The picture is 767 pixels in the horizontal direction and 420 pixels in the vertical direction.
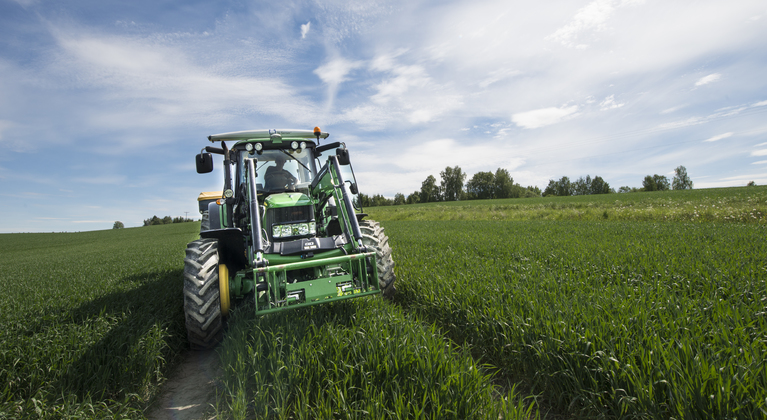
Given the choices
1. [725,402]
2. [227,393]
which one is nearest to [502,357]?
[725,402]

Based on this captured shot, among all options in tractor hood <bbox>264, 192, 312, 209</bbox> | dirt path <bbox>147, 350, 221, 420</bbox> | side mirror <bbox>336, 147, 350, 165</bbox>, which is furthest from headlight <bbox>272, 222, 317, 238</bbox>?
dirt path <bbox>147, 350, 221, 420</bbox>

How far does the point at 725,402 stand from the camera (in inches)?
73.9

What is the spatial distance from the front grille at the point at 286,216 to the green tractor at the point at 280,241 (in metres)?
0.01

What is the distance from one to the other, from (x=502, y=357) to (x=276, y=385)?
204 cm

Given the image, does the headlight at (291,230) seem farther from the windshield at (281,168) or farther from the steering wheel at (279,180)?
the steering wheel at (279,180)

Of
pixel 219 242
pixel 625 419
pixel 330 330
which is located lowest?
pixel 625 419

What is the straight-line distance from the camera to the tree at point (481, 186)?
290 feet

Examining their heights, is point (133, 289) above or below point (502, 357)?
above

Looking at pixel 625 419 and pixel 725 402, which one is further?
pixel 625 419

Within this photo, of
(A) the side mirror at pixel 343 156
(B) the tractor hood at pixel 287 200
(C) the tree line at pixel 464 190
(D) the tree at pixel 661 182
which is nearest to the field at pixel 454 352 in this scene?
(B) the tractor hood at pixel 287 200

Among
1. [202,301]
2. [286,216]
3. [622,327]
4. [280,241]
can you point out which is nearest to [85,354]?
[202,301]

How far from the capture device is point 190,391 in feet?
10.3

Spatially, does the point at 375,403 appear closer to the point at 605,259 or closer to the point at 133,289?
the point at 605,259

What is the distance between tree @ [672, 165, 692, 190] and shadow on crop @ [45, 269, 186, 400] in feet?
435
